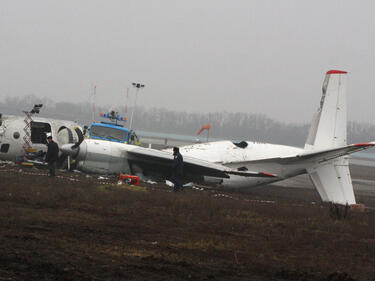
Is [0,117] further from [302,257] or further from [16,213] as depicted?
[302,257]

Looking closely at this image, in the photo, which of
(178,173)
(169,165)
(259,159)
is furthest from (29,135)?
(259,159)

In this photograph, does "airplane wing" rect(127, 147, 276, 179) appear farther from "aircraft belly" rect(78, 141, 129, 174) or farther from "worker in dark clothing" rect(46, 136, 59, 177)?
"worker in dark clothing" rect(46, 136, 59, 177)

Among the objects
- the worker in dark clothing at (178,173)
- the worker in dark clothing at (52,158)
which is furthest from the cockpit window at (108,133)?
the worker in dark clothing at (178,173)

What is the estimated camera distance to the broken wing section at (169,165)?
22812 mm

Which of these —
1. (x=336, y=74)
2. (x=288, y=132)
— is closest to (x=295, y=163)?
(x=336, y=74)

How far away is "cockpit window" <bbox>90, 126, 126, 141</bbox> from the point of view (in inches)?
1016

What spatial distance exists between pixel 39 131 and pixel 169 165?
6719 millimetres

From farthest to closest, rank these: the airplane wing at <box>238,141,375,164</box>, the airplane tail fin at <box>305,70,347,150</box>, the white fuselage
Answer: the airplane tail fin at <box>305,70,347,150</box>
the white fuselage
the airplane wing at <box>238,141,375,164</box>

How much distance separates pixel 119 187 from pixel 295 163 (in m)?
9.76

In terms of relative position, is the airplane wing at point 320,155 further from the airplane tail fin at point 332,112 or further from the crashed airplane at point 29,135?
the crashed airplane at point 29,135

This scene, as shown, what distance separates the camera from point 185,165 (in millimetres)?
23312

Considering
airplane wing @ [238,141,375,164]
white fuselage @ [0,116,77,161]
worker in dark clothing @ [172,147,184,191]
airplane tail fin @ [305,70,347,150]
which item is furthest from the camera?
airplane tail fin @ [305,70,347,150]

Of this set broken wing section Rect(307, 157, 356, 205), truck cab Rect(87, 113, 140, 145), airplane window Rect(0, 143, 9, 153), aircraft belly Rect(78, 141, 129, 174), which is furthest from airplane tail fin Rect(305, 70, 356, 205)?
airplane window Rect(0, 143, 9, 153)

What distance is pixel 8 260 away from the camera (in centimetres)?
698
